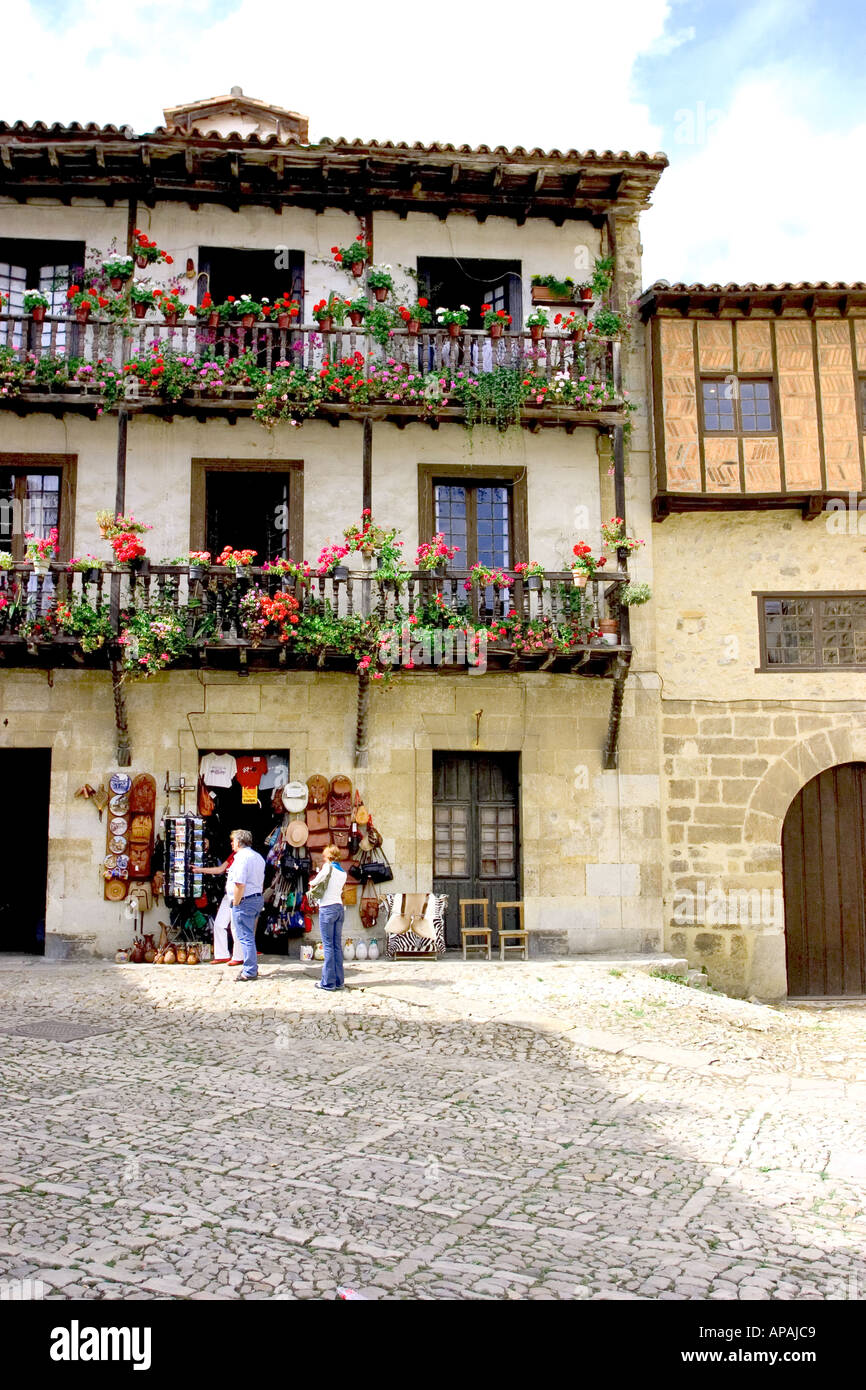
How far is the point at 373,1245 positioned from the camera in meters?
4.72

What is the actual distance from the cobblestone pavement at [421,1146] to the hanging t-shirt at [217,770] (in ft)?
10.6

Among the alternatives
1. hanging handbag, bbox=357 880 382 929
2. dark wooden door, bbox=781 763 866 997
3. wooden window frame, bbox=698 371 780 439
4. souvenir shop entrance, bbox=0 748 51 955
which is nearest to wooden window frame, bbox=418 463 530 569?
wooden window frame, bbox=698 371 780 439

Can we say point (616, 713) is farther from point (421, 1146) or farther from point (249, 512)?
point (421, 1146)

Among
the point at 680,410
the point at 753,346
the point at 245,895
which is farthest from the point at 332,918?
the point at 753,346

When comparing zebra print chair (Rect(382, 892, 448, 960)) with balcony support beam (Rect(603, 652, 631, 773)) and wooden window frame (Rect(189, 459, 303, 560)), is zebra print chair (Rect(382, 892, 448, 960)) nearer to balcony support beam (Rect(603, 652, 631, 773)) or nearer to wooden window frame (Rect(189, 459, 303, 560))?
balcony support beam (Rect(603, 652, 631, 773))

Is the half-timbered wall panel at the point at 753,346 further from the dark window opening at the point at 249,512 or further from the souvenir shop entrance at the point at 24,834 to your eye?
the souvenir shop entrance at the point at 24,834

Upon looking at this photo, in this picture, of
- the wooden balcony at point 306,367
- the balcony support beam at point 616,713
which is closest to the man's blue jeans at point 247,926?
the balcony support beam at point 616,713

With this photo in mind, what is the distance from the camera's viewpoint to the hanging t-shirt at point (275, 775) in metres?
13.7

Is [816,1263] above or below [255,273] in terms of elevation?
below

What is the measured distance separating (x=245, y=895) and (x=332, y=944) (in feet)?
3.98

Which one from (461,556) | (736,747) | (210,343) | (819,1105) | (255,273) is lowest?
(819,1105)

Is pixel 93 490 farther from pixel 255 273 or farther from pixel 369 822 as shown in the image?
pixel 369 822

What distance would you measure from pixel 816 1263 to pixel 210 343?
1212 cm
